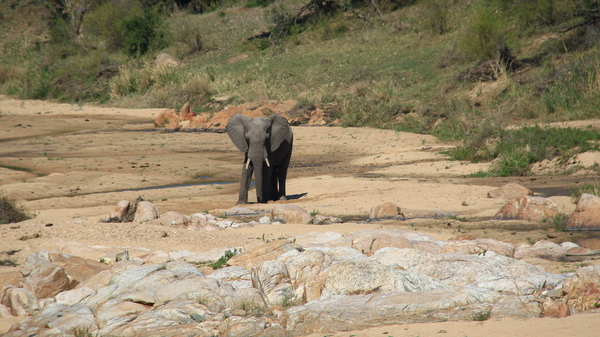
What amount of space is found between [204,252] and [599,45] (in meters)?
17.9

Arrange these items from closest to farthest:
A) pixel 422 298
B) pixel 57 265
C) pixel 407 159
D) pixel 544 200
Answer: pixel 422 298 → pixel 57 265 → pixel 544 200 → pixel 407 159

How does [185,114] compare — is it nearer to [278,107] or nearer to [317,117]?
[278,107]

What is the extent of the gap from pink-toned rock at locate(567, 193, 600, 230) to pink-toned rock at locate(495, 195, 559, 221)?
1.83ft

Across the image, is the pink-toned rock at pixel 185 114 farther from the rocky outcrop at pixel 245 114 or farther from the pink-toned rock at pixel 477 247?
the pink-toned rock at pixel 477 247

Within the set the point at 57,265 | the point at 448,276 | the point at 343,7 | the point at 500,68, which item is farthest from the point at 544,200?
the point at 343,7

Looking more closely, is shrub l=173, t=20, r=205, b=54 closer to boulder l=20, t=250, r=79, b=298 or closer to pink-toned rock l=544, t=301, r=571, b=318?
boulder l=20, t=250, r=79, b=298

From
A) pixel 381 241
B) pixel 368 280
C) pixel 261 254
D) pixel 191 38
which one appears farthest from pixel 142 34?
pixel 368 280

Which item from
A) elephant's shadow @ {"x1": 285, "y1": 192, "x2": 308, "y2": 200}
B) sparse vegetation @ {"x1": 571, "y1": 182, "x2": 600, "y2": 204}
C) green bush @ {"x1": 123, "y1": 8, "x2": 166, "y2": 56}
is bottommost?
elephant's shadow @ {"x1": 285, "y1": 192, "x2": 308, "y2": 200}

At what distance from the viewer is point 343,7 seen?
36.9 meters

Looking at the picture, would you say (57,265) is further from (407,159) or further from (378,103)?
(378,103)

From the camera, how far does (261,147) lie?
12.1 metres

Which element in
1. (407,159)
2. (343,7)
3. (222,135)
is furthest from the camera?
(343,7)

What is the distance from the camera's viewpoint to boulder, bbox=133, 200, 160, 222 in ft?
32.7

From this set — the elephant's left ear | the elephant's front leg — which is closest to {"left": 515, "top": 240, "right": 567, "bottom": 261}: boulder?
the elephant's left ear
